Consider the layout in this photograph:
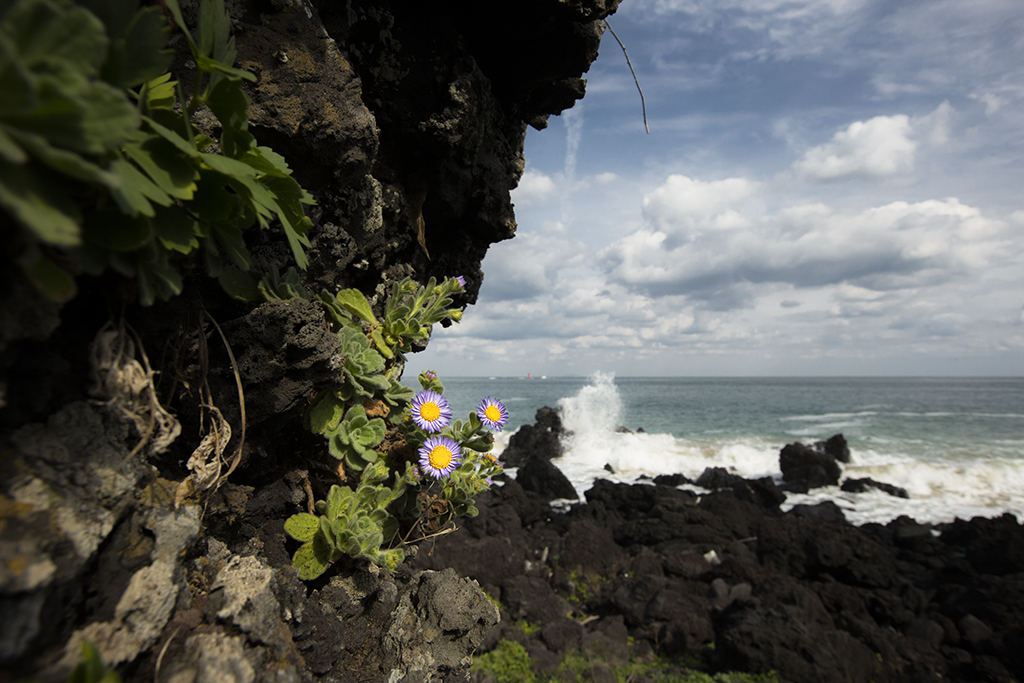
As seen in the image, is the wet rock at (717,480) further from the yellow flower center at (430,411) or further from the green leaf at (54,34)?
the green leaf at (54,34)

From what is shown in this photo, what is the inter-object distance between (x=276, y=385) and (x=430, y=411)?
2.58 ft

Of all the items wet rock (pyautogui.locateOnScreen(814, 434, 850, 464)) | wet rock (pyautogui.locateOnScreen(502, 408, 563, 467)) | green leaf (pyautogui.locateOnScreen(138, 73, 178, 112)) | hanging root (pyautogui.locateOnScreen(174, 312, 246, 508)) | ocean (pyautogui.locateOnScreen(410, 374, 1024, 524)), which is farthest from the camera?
wet rock (pyautogui.locateOnScreen(502, 408, 563, 467))

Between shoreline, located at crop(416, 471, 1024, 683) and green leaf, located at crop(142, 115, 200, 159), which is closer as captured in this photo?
green leaf, located at crop(142, 115, 200, 159)

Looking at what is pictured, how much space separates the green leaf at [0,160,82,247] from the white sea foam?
14842 mm

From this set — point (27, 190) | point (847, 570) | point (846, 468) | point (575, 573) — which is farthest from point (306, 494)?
point (846, 468)

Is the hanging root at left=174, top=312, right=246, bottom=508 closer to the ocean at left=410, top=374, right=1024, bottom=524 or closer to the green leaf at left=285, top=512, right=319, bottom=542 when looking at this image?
the green leaf at left=285, top=512, right=319, bottom=542

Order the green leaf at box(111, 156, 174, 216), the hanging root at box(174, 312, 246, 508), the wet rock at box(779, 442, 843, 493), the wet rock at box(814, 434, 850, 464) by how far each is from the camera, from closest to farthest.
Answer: the green leaf at box(111, 156, 174, 216) → the hanging root at box(174, 312, 246, 508) → the wet rock at box(779, 442, 843, 493) → the wet rock at box(814, 434, 850, 464)

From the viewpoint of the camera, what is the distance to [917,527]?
10.7m

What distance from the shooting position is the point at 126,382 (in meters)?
1.46

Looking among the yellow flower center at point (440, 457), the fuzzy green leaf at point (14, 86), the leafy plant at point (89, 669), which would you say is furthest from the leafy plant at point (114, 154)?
the yellow flower center at point (440, 457)

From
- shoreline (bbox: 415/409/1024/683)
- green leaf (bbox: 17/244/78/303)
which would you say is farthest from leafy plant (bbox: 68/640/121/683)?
shoreline (bbox: 415/409/1024/683)

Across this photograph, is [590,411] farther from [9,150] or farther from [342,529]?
[9,150]

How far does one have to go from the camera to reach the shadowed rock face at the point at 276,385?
Result: 120 centimetres

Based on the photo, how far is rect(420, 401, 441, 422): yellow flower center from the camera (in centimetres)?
262
